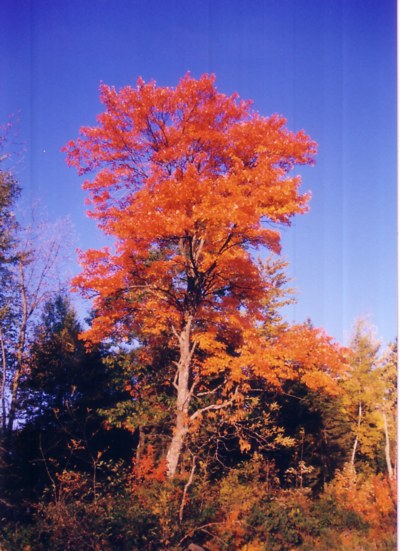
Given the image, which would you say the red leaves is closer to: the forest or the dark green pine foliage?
the forest

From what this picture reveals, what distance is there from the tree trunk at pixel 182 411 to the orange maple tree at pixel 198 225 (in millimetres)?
25

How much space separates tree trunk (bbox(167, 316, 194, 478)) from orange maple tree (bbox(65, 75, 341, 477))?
25mm

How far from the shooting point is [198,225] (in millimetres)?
9078

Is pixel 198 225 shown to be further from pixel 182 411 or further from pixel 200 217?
pixel 182 411

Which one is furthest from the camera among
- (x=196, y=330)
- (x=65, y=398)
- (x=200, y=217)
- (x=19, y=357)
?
(x=65, y=398)

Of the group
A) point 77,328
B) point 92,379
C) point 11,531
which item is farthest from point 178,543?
point 77,328

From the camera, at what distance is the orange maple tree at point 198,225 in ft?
29.1

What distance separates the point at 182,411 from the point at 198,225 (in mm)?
4502

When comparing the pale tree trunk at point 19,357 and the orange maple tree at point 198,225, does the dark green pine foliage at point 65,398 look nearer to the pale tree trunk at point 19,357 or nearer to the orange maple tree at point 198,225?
the pale tree trunk at point 19,357

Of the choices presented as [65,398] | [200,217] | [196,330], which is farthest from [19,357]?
[200,217]

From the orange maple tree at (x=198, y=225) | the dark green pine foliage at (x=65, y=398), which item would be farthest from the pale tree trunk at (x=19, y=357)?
the orange maple tree at (x=198, y=225)

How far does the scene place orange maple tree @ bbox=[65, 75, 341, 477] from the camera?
8.88 meters

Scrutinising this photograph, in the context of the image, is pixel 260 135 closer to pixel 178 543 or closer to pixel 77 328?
pixel 178 543

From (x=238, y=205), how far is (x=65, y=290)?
1274cm
